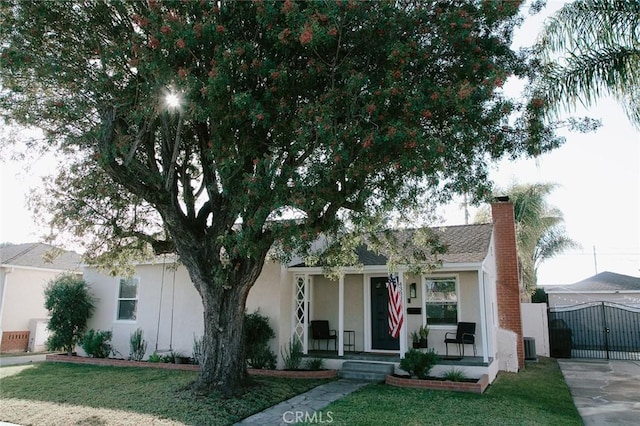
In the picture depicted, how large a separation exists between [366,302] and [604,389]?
21.7ft

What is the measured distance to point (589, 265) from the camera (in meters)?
60.5

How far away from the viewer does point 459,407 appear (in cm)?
884

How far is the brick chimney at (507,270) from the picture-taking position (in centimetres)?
1484

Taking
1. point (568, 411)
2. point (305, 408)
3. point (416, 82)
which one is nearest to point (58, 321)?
point (305, 408)

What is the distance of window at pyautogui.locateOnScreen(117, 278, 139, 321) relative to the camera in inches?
640

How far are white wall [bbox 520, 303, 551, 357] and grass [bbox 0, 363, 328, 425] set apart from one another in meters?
11.0

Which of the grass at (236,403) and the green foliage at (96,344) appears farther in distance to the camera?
the green foliage at (96,344)

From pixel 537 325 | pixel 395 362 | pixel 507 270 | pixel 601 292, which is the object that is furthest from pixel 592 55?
pixel 601 292

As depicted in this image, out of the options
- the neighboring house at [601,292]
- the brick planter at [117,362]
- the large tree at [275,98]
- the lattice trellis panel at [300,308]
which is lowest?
the brick planter at [117,362]

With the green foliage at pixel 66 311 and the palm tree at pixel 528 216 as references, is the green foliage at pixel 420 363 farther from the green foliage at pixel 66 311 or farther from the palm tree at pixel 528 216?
the palm tree at pixel 528 216

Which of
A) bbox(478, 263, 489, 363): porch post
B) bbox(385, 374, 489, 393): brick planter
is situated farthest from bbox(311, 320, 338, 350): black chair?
bbox(478, 263, 489, 363): porch post
